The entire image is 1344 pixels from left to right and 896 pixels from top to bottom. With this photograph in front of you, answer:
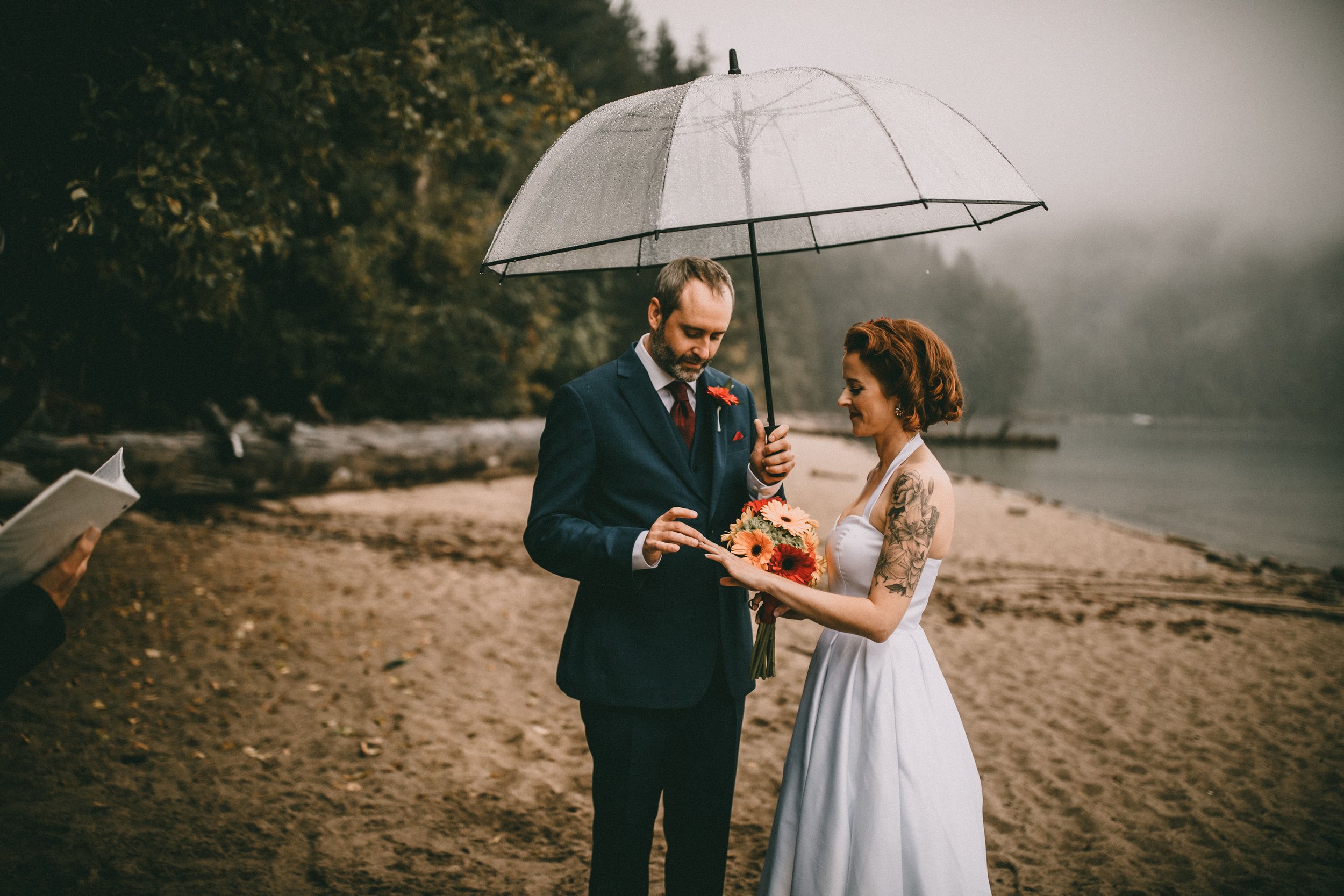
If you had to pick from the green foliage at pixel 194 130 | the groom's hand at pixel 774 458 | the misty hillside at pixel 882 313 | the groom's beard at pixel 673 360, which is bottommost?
the groom's hand at pixel 774 458

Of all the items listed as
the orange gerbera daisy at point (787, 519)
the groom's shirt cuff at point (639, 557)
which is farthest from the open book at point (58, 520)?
the orange gerbera daisy at point (787, 519)

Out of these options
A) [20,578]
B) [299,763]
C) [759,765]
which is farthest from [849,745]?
[299,763]

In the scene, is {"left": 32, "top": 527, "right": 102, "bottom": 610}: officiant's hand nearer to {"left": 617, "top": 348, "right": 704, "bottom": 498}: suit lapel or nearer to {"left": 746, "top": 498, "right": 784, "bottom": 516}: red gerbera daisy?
{"left": 617, "top": 348, "right": 704, "bottom": 498}: suit lapel

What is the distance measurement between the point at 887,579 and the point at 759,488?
1.63 ft

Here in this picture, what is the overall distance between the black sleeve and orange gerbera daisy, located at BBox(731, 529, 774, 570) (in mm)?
1613

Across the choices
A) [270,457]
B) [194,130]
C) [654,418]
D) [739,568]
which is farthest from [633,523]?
[270,457]

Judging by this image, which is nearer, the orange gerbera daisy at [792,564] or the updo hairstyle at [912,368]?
the orange gerbera daisy at [792,564]

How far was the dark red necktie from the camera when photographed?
234 cm

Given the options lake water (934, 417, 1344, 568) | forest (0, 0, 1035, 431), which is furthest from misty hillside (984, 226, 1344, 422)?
forest (0, 0, 1035, 431)

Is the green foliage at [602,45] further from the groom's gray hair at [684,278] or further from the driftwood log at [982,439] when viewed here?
the driftwood log at [982,439]

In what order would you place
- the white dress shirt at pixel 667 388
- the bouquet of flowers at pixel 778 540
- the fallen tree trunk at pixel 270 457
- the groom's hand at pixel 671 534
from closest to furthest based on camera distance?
1. the groom's hand at pixel 671 534
2. the bouquet of flowers at pixel 778 540
3. the white dress shirt at pixel 667 388
4. the fallen tree trunk at pixel 270 457

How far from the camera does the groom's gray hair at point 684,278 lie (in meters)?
2.15

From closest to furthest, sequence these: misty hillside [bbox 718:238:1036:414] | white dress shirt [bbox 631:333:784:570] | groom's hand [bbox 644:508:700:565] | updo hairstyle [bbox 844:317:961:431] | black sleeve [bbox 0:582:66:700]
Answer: black sleeve [bbox 0:582:66:700]
groom's hand [bbox 644:508:700:565]
updo hairstyle [bbox 844:317:961:431]
white dress shirt [bbox 631:333:784:570]
misty hillside [bbox 718:238:1036:414]

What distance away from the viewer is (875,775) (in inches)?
84.4
